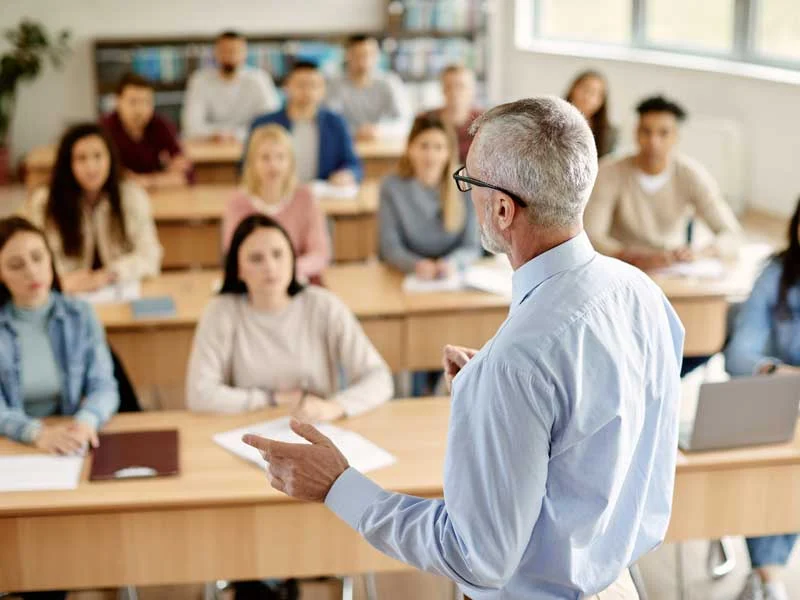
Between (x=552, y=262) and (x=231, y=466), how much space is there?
1360 mm

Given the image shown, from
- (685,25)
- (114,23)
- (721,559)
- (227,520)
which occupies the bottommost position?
(721,559)

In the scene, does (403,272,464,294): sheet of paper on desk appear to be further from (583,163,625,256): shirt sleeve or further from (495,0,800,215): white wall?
(495,0,800,215): white wall

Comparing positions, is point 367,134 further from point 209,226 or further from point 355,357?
point 355,357

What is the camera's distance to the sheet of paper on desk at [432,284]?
4.10 m

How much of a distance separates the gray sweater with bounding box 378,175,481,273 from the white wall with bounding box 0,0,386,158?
581 centimetres

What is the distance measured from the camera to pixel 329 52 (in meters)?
9.70

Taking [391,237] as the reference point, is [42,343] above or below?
below

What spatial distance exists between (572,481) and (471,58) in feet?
29.5

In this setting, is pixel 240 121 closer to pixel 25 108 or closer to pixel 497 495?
pixel 25 108

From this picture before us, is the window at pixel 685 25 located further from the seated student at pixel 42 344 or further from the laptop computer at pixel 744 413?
the seated student at pixel 42 344

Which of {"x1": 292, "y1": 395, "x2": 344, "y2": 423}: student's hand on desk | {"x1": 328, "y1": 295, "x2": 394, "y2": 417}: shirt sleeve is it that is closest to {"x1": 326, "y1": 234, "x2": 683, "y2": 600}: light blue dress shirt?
{"x1": 292, "y1": 395, "x2": 344, "y2": 423}: student's hand on desk

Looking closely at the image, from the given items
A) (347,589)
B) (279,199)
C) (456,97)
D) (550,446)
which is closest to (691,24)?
(456,97)

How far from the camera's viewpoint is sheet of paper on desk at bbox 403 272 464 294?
4.10 m

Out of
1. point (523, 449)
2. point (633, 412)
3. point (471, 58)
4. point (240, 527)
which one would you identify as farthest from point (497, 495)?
point (471, 58)
